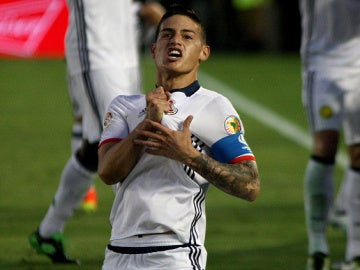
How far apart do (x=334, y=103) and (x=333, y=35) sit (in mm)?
420

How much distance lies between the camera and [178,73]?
5117 mm

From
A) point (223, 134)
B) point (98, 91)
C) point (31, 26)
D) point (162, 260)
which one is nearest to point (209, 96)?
point (223, 134)

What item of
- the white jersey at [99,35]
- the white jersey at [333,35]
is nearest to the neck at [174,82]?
the white jersey at [99,35]

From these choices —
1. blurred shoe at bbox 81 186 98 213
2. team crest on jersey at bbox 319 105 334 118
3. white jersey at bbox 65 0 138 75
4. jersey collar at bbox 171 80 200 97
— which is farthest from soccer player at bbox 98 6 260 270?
blurred shoe at bbox 81 186 98 213

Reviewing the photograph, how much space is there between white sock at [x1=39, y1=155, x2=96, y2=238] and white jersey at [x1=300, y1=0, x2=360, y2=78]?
1.53 meters

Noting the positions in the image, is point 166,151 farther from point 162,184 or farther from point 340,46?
point 340,46

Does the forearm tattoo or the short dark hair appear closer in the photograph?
the forearm tattoo

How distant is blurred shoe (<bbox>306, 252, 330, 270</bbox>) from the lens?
7.41 m

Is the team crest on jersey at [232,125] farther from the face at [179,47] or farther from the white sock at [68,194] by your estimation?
the white sock at [68,194]

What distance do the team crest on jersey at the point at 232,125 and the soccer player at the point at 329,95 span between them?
101 inches

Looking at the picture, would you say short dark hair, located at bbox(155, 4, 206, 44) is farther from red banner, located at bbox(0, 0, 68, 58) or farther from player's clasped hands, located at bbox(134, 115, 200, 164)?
red banner, located at bbox(0, 0, 68, 58)

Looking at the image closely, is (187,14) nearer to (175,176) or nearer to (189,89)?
(189,89)

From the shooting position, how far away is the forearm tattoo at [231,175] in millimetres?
4938

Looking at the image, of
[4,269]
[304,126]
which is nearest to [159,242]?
[4,269]
